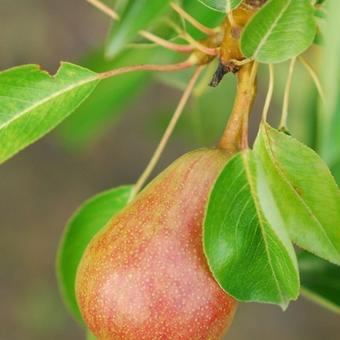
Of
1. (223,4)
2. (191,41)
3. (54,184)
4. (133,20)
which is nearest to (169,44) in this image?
(191,41)

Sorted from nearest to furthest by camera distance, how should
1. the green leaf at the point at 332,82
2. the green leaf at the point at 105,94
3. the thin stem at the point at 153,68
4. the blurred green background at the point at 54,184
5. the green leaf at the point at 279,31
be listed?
the green leaf at the point at 332,82, the green leaf at the point at 279,31, the thin stem at the point at 153,68, the green leaf at the point at 105,94, the blurred green background at the point at 54,184

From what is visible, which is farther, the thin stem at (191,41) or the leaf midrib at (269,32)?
the thin stem at (191,41)

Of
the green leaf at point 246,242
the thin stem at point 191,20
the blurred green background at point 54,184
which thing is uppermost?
the thin stem at point 191,20

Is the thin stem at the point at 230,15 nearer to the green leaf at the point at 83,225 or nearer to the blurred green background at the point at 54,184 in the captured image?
the green leaf at the point at 83,225

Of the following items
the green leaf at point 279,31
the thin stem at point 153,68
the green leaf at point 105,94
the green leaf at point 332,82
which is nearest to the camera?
the green leaf at point 332,82

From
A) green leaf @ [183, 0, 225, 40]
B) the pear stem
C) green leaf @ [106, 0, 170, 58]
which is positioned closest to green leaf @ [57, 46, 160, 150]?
green leaf @ [183, 0, 225, 40]

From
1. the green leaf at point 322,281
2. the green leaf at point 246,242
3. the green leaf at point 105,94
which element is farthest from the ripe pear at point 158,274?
Answer: the green leaf at point 105,94

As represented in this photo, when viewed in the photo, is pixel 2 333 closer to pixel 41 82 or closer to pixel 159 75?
pixel 159 75

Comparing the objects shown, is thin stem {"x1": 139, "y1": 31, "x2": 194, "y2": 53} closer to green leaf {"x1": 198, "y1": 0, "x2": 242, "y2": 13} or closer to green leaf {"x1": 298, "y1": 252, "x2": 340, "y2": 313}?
green leaf {"x1": 198, "y1": 0, "x2": 242, "y2": 13}
